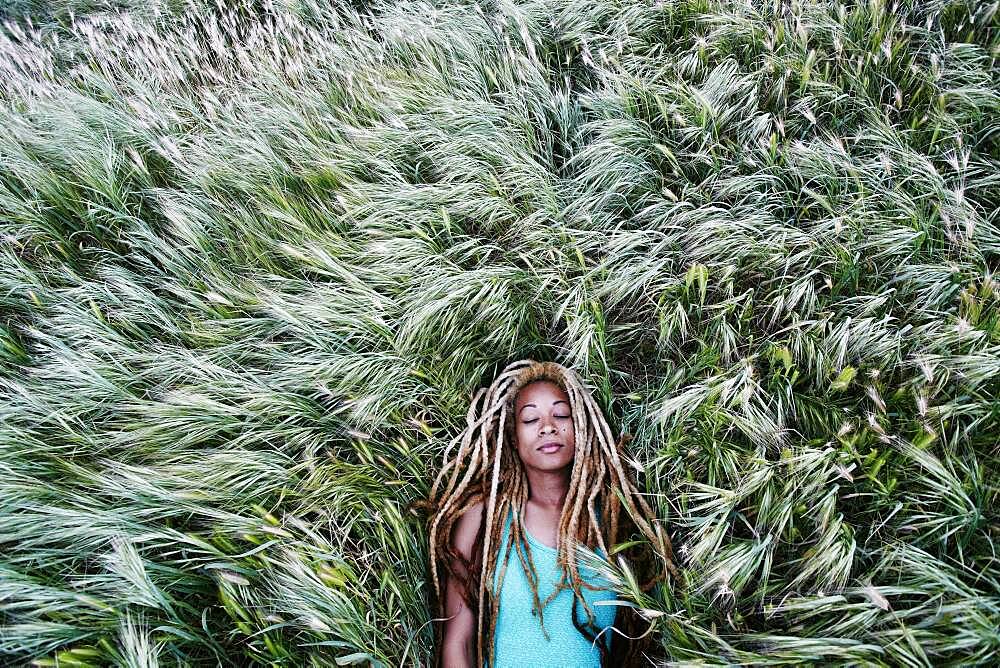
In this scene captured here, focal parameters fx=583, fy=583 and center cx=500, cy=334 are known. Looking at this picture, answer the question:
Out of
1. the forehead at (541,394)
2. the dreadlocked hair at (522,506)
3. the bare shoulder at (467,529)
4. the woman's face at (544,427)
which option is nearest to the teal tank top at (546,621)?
the dreadlocked hair at (522,506)

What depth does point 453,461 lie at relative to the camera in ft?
8.68

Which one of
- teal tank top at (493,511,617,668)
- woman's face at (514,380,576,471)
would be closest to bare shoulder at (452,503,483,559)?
teal tank top at (493,511,617,668)

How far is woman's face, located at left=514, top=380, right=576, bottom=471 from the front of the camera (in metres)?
2.54

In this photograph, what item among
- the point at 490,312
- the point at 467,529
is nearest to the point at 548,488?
the point at 467,529

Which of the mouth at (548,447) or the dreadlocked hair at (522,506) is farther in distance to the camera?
the mouth at (548,447)

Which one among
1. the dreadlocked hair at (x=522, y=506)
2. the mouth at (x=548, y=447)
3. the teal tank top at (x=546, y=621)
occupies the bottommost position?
the teal tank top at (x=546, y=621)

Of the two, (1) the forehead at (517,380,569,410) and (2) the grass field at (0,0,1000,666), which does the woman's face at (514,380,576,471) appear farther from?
(2) the grass field at (0,0,1000,666)

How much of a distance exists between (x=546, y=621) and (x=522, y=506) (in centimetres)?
46

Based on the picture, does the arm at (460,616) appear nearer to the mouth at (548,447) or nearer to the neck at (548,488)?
the neck at (548,488)

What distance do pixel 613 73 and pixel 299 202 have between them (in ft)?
6.85

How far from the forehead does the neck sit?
305 millimetres

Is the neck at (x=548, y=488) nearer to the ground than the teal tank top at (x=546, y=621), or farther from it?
farther from it

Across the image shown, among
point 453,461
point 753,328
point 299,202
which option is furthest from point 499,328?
point 299,202

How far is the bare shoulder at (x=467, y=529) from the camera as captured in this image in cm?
249
